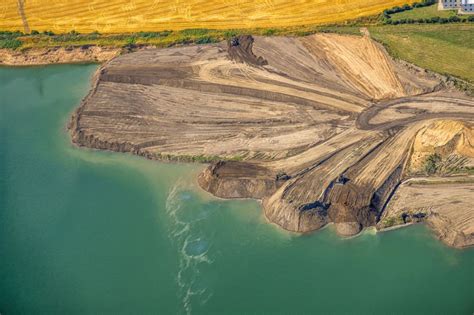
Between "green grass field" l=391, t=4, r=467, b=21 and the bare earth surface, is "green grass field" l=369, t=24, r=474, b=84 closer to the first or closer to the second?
"green grass field" l=391, t=4, r=467, b=21

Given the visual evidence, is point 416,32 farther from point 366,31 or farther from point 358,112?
point 358,112

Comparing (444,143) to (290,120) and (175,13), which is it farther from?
(175,13)

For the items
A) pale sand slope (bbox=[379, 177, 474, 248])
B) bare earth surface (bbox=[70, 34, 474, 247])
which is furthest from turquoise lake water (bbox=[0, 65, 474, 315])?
bare earth surface (bbox=[70, 34, 474, 247])

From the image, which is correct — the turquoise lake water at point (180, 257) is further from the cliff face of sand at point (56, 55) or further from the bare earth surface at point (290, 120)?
the cliff face of sand at point (56, 55)

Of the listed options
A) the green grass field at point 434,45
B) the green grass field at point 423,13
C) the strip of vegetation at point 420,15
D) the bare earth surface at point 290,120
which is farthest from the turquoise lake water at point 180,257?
the green grass field at point 423,13

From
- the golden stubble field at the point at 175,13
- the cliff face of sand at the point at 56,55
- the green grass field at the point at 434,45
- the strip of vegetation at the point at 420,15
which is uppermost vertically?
the golden stubble field at the point at 175,13

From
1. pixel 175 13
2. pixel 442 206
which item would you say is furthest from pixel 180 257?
pixel 175 13
